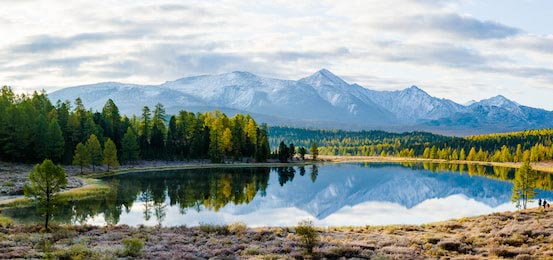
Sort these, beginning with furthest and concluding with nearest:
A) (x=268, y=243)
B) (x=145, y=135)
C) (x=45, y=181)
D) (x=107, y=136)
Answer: (x=145, y=135), (x=107, y=136), (x=45, y=181), (x=268, y=243)

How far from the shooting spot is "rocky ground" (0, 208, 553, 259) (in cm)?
2525

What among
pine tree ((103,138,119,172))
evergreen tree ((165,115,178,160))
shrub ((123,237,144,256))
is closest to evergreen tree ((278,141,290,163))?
evergreen tree ((165,115,178,160))

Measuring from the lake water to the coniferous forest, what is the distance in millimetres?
15813

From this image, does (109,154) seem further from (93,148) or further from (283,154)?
(283,154)

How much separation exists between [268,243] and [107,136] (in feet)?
323

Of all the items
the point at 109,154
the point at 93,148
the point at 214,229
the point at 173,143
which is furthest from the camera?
the point at 173,143

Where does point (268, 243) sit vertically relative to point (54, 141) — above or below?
below

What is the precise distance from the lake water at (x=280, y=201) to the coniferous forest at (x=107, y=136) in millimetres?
15813

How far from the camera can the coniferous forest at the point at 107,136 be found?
299ft

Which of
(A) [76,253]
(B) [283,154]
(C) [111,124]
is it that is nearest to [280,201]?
(A) [76,253]

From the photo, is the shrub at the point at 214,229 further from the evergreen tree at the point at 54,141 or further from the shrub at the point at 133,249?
the evergreen tree at the point at 54,141

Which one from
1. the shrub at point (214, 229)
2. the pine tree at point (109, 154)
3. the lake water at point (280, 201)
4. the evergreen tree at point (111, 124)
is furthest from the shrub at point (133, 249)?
the evergreen tree at point (111, 124)

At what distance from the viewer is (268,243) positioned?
97.3 feet

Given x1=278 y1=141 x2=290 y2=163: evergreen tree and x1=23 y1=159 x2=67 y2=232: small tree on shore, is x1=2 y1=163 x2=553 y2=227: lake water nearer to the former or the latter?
x1=23 y1=159 x2=67 y2=232: small tree on shore
